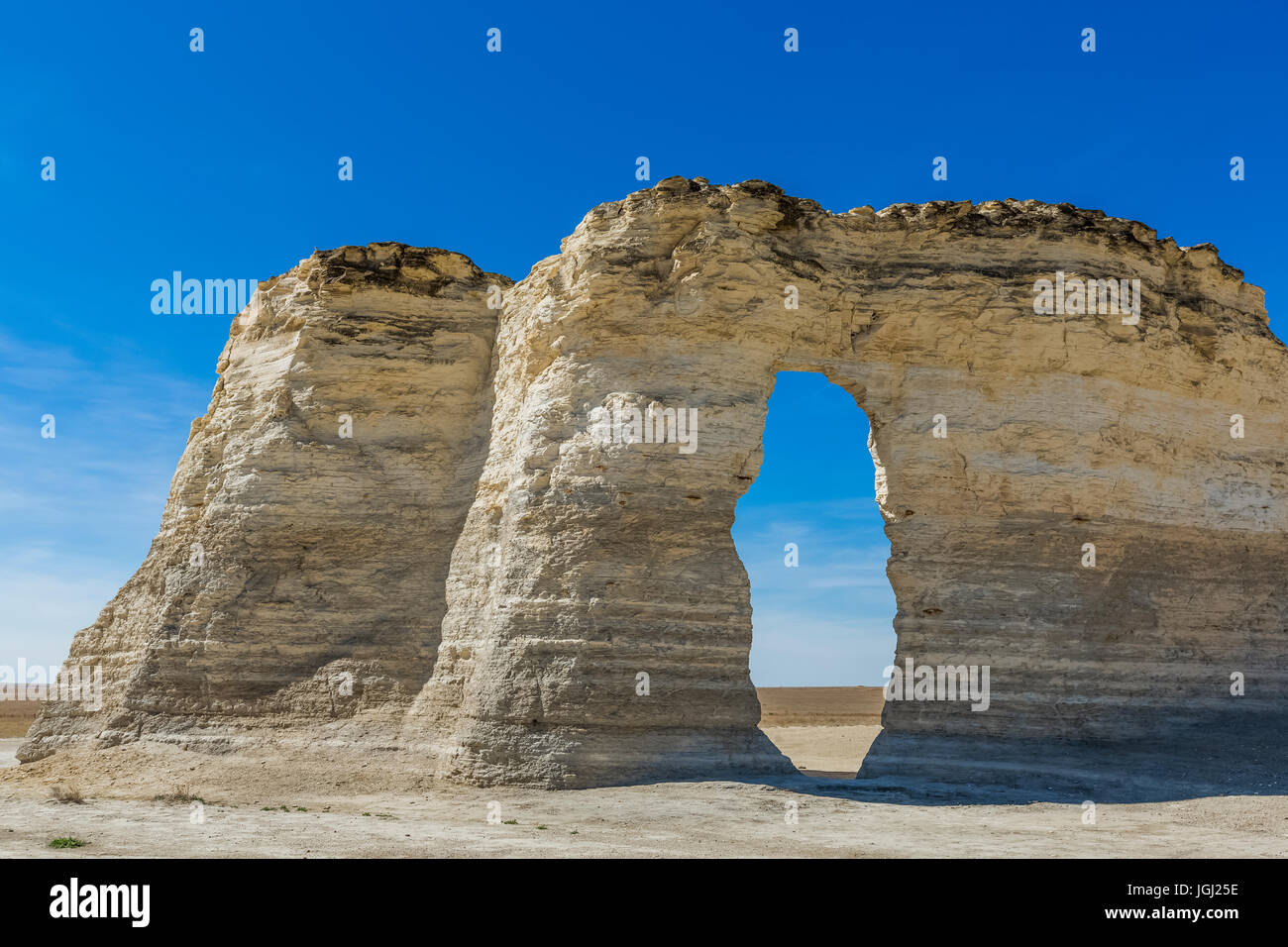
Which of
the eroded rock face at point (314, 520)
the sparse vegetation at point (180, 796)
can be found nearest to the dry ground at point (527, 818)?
the sparse vegetation at point (180, 796)

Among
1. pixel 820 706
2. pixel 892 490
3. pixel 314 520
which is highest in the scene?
pixel 892 490

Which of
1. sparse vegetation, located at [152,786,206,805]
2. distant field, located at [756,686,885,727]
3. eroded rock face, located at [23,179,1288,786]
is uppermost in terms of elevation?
eroded rock face, located at [23,179,1288,786]

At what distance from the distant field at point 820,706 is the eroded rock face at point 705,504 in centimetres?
2287

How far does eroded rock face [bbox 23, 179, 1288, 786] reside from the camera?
15.6 m

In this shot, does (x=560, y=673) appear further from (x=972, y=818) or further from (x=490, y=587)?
(x=972, y=818)

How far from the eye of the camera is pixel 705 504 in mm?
16141

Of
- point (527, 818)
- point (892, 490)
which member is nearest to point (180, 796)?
point (527, 818)

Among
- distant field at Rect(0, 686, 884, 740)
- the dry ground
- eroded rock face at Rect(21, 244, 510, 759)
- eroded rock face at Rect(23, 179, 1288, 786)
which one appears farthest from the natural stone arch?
distant field at Rect(0, 686, 884, 740)

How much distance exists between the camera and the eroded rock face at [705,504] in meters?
15.6

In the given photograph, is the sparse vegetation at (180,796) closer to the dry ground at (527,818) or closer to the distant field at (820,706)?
the dry ground at (527,818)

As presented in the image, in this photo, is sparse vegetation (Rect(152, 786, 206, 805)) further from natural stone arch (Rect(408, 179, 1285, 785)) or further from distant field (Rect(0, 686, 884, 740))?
distant field (Rect(0, 686, 884, 740))

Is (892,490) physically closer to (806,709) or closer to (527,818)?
(527,818)

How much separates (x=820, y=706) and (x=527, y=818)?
159ft

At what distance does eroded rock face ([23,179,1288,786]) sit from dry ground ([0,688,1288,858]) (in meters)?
0.74
